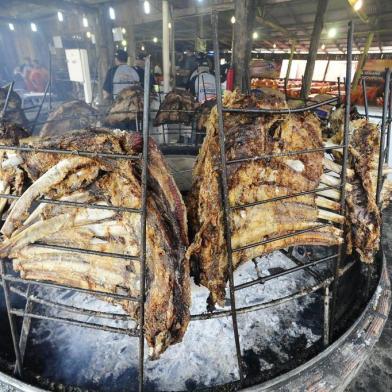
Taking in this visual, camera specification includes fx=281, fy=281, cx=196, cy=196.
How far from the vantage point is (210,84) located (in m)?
7.75

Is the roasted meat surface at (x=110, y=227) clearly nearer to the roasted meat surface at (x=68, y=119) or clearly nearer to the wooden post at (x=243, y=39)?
the roasted meat surface at (x=68, y=119)

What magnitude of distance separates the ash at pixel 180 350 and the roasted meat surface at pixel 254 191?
709 mm

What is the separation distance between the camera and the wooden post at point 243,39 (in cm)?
573

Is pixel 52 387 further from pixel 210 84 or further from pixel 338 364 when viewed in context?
pixel 210 84

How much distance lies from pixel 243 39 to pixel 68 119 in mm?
3930

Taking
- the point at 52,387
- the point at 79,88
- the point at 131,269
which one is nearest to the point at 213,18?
the point at 131,269

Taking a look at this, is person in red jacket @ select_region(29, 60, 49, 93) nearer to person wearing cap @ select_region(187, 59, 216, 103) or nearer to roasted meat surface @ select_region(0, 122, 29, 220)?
person wearing cap @ select_region(187, 59, 216, 103)

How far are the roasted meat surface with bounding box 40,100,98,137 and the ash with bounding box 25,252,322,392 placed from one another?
3.01 metres

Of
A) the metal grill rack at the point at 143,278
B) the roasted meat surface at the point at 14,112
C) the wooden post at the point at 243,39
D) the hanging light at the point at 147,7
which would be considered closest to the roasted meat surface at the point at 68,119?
the roasted meat surface at the point at 14,112

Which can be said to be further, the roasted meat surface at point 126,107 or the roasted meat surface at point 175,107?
the roasted meat surface at point 175,107

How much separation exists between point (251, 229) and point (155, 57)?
55.1ft

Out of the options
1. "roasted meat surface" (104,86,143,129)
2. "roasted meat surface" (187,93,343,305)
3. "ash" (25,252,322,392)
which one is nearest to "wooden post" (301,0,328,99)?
"roasted meat surface" (104,86,143,129)

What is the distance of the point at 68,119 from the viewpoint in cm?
493

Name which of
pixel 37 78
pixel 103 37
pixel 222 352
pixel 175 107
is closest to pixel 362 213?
pixel 222 352
